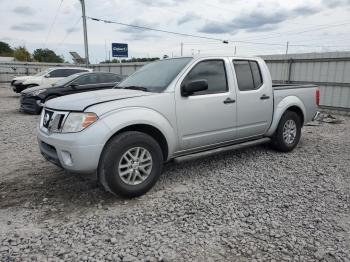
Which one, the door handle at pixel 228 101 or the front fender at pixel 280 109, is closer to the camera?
the door handle at pixel 228 101

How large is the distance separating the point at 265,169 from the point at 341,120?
5.98 m

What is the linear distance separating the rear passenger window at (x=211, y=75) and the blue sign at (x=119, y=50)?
16375 millimetres

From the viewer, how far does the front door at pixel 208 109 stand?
429 centimetres

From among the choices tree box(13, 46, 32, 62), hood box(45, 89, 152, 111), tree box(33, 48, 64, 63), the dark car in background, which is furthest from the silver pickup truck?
tree box(33, 48, 64, 63)

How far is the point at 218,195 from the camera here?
4.01m

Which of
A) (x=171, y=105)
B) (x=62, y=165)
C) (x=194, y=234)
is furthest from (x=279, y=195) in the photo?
(x=62, y=165)

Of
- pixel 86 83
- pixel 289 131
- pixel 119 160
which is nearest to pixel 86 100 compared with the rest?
pixel 119 160

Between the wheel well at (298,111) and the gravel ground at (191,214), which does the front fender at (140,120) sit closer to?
the gravel ground at (191,214)

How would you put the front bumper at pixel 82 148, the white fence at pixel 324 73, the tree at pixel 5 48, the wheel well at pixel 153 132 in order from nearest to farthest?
the front bumper at pixel 82 148 → the wheel well at pixel 153 132 → the white fence at pixel 324 73 → the tree at pixel 5 48

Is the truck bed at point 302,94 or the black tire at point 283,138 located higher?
the truck bed at point 302,94

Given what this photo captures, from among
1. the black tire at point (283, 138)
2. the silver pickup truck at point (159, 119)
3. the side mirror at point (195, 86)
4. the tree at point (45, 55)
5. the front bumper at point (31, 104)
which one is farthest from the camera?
the tree at point (45, 55)

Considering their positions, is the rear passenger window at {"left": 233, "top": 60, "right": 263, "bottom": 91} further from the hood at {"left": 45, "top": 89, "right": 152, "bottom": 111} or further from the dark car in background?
the dark car in background

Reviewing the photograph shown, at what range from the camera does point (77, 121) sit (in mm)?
3586

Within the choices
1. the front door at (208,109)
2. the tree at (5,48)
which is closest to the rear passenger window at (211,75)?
the front door at (208,109)
